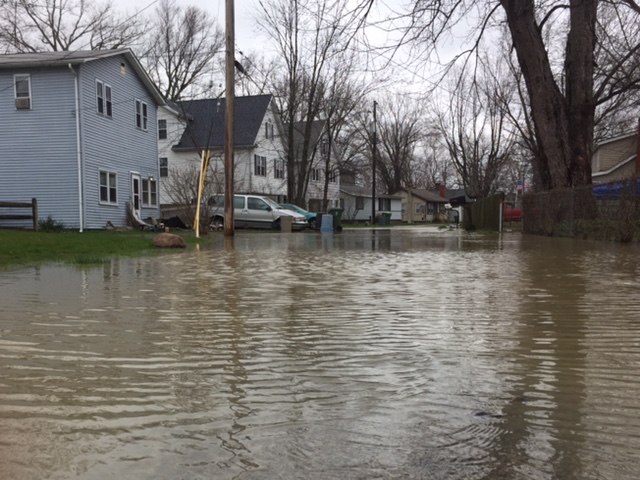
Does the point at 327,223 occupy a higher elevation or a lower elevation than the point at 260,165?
lower

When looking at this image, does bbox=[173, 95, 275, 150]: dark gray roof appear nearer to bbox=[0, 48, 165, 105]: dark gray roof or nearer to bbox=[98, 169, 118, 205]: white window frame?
bbox=[0, 48, 165, 105]: dark gray roof

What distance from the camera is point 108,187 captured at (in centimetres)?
2473

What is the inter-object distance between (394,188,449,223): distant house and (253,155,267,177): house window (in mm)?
32955

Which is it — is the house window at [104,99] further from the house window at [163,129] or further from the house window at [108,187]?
the house window at [163,129]

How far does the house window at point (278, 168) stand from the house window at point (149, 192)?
1725cm

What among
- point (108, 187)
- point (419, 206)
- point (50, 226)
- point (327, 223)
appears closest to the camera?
point (50, 226)

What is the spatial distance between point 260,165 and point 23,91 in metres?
21.4

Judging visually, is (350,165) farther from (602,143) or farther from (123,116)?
(123,116)

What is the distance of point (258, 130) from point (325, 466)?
1622 inches

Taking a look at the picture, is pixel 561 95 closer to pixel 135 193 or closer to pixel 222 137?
pixel 135 193

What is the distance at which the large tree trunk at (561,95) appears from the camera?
1733 cm

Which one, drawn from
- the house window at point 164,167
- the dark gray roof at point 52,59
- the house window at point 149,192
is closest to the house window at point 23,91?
the dark gray roof at point 52,59

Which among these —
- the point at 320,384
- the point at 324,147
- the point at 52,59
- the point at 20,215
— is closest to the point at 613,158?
the point at 324,147

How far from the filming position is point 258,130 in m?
42.0
